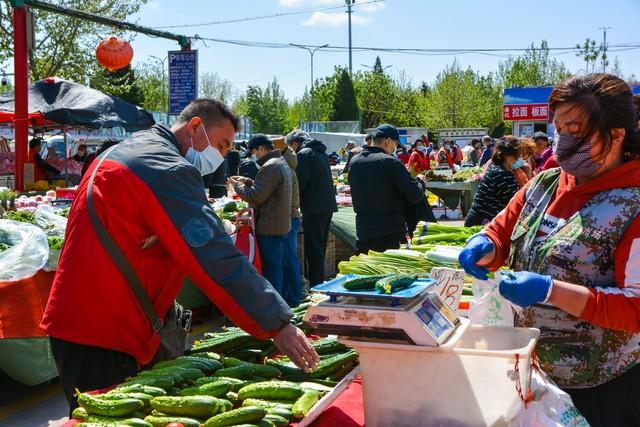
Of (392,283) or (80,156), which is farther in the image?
(80,156)

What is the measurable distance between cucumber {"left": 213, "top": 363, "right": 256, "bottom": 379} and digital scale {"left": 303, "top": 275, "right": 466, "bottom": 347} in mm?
467

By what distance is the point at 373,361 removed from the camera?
6.62 ft

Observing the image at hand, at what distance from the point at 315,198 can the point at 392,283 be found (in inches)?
247

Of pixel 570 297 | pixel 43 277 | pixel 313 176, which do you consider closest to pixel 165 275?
pixel 570 297

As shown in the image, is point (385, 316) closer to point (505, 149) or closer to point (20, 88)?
point (505, 149)

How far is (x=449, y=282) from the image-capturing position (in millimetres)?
3010

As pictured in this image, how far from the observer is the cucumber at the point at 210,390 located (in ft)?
7.04

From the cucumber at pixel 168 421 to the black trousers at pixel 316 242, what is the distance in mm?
6489

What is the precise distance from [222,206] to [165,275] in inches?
238

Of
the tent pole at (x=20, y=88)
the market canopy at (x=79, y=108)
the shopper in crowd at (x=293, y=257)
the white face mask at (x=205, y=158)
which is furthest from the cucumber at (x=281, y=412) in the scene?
the tent pole at (x=20, y=88)

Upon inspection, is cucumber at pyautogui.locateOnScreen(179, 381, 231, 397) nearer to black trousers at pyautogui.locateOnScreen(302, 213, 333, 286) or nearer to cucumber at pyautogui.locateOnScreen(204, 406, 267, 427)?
cucumber at pyautogui.locateOnScreen(204, 406, 267, 427)

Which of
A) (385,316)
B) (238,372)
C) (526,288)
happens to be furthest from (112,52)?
(526,288)

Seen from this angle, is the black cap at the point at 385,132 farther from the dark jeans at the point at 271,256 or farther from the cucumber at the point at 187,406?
the cucumber at the point at 187,406

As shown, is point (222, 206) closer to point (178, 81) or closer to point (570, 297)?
point (178, 81)
